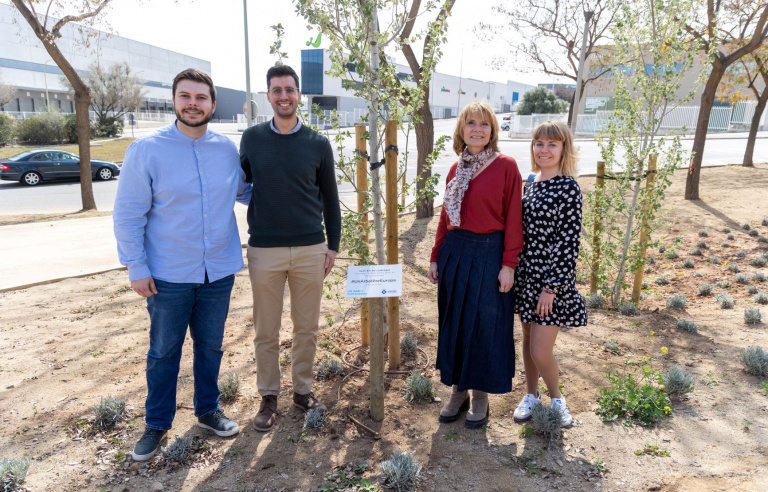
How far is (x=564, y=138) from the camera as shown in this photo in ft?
9.57

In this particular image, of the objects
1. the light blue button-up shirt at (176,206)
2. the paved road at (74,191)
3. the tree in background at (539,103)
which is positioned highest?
the tree in background at (539,103)

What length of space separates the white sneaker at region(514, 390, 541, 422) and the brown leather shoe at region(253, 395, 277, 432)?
5.17ft

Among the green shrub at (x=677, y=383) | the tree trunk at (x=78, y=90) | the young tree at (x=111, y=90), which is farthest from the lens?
the young tree at (x=111, y=90)

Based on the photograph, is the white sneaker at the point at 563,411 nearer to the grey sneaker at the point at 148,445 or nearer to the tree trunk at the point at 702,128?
the grey sneaker at the point at 148,445

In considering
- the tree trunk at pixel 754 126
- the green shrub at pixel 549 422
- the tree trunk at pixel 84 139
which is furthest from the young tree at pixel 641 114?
the tree trunk at pixel 754 126

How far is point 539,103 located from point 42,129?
35597 mm

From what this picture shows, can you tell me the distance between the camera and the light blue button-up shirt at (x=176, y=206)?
2660 millimetres

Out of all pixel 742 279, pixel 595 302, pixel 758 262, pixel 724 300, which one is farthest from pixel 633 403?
pixel 758 262

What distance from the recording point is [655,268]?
24.3 ft

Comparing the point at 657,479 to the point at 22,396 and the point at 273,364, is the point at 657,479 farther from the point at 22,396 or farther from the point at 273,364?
the point at 22,396

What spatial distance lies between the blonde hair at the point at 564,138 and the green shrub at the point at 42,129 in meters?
37.3

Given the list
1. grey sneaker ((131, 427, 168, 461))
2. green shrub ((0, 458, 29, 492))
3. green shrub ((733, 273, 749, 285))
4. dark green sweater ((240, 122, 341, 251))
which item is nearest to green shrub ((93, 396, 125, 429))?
grey sneaker ((131, 427, 168, 461))

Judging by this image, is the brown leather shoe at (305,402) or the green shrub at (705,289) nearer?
the brown leather shoe at (305,402)

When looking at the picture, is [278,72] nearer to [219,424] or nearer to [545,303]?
[545,303]
